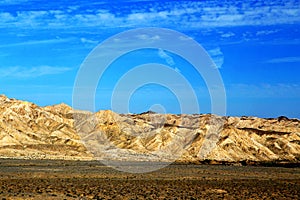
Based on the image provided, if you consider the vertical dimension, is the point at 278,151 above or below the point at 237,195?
above

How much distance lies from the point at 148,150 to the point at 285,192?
86606 millimetres

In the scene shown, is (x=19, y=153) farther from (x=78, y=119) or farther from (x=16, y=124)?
(x=78, y=119)

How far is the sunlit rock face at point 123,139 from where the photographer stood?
375 feet

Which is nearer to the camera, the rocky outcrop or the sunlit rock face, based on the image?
the rocky outcrop

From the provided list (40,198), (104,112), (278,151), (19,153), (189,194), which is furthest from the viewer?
(104,112)

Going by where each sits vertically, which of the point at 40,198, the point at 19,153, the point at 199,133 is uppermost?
the point at 199,133

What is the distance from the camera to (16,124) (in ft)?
458

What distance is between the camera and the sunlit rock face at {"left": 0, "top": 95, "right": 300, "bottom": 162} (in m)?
114

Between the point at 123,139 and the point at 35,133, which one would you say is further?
the point at 35,133

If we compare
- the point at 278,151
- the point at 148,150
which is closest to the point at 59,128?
the point at 148,150

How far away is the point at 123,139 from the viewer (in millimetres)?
138625

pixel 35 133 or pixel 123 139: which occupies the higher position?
pixel 35 133

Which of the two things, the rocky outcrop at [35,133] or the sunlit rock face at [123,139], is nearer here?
the rocky outcrop at [35,133]

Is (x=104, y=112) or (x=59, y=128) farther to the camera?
(x=104, y=112)
